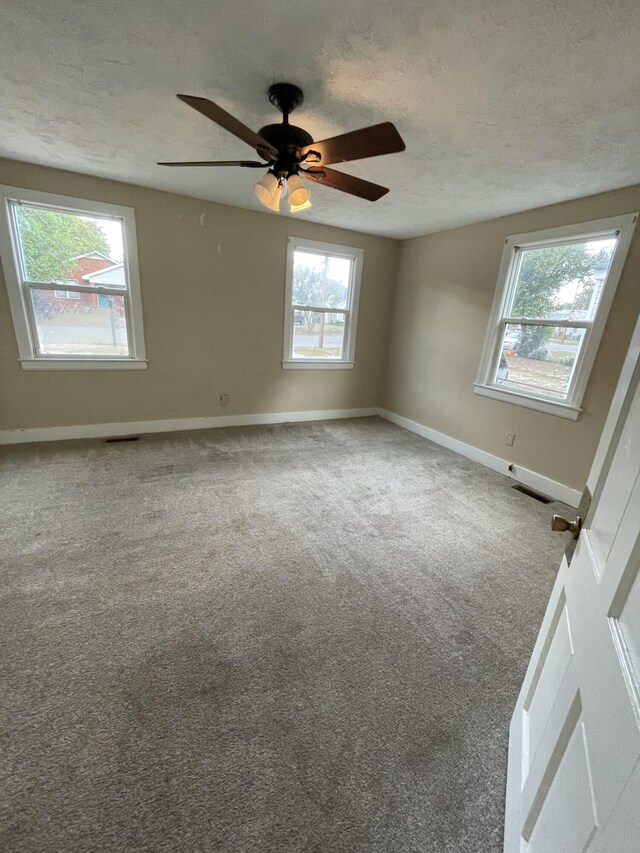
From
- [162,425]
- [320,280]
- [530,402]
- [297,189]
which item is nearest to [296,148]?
[297,189]

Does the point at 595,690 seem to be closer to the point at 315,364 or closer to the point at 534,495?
the point at 534,495

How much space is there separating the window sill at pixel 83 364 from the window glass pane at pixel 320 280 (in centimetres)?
195

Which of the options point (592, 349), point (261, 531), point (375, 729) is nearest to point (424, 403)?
point (592, 349)

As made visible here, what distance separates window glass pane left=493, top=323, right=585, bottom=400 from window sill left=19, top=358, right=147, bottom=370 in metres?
3.69

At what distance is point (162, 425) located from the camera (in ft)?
13.0

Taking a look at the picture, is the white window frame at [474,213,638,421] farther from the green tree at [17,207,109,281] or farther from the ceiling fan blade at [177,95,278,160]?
the green tree at [17,207,109,281]

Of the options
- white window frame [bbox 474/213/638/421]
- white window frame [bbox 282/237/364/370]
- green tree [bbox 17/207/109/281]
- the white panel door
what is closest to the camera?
the white panel door

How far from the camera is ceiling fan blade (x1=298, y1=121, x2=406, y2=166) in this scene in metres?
1.46

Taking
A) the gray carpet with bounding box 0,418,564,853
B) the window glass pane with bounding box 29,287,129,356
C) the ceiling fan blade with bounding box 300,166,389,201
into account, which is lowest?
the gray carpet with bounding box 0,418,564,853

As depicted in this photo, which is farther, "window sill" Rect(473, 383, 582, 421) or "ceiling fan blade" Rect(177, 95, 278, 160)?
"window sill" Rect(473, 383, 582, 421)

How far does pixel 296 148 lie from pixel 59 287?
2678mm

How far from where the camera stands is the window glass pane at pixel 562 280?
268 centimetres

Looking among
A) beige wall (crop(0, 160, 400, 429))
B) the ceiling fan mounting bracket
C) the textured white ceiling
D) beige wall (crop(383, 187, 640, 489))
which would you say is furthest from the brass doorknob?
beige wall (crop(0, 160, 400, 429))

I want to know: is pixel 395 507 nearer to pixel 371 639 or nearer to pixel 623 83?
pixel 371 639
